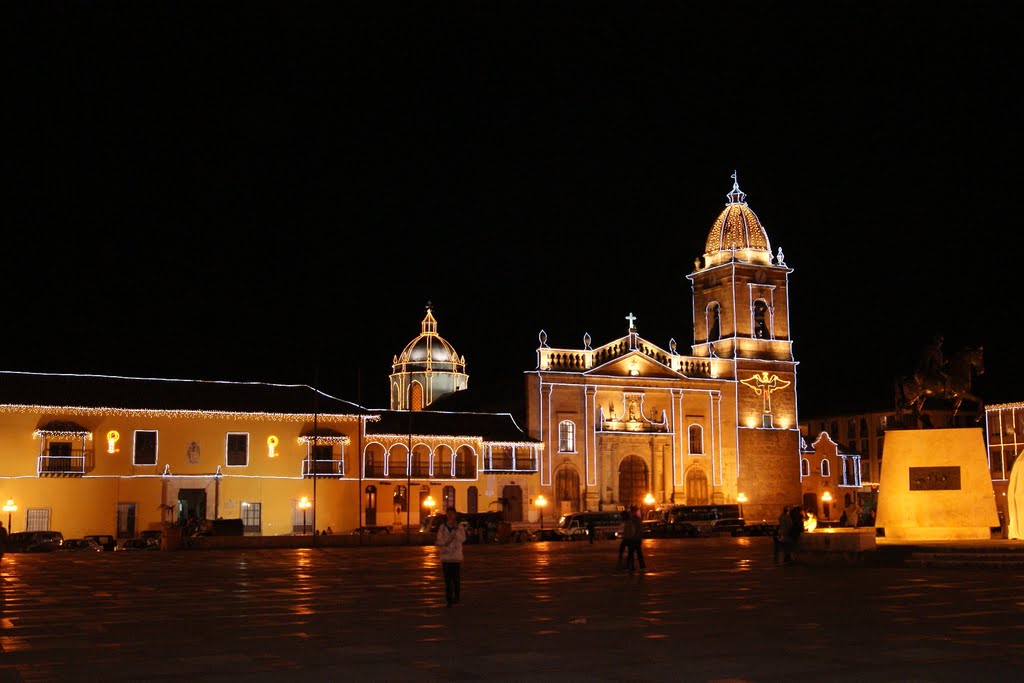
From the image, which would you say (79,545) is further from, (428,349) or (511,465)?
(428,349)

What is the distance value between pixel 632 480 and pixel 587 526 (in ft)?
47.7

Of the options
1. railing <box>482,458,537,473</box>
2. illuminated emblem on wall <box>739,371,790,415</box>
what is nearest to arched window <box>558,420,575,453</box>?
railing <box>482,458,537,473</box>

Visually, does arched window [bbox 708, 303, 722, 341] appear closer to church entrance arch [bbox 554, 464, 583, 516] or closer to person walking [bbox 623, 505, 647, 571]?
church entrance arch [bbox 554, 464, 583, 516]

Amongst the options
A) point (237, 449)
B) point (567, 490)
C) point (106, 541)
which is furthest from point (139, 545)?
point (567, 490)

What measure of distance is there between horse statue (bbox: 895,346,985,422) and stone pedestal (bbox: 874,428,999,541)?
999 millimetres

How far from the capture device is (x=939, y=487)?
29.4m

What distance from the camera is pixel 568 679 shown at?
11352 millimetres

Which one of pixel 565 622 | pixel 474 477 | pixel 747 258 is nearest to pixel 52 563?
pixel 565 622

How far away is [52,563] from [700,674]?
26637 millimetres

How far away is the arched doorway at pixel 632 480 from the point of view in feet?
238

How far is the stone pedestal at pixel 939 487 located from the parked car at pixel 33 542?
102ft

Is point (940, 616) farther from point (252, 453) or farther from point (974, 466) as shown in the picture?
point (252, 453)

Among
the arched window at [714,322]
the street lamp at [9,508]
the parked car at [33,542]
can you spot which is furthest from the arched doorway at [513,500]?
the parked car at [33,542]

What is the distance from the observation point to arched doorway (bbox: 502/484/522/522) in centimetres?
6788
